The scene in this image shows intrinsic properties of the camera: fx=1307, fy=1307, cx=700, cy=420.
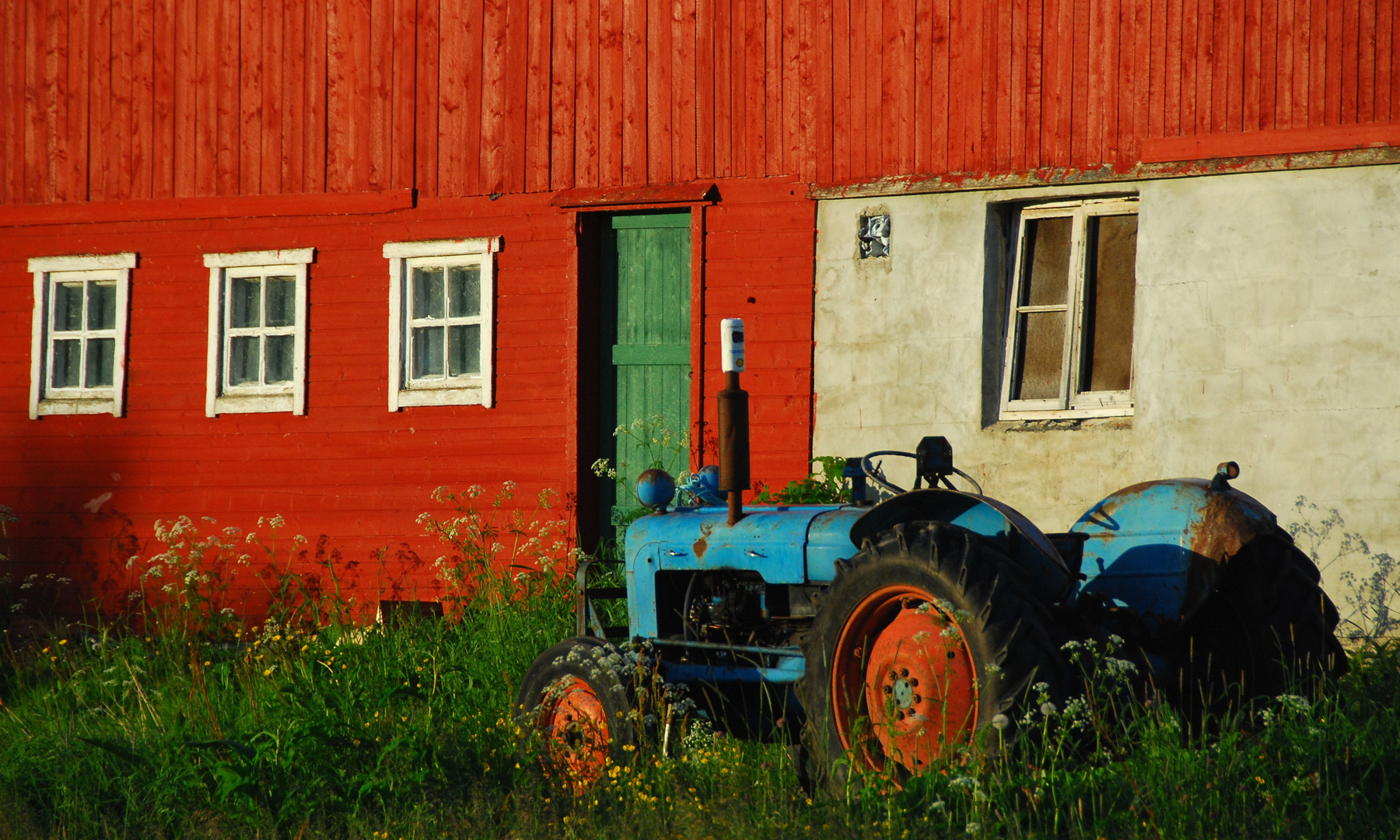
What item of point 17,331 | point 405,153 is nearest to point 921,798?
point 405,153

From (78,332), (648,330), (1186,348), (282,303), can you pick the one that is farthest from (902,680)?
(78,332)

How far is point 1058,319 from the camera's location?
8727 mm

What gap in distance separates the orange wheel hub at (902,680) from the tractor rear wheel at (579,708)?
94cm

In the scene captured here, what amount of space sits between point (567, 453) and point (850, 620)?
584cm

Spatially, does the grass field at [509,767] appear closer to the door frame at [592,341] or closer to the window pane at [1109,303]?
the door frame at [592,341]

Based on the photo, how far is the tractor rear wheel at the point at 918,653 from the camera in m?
3.81

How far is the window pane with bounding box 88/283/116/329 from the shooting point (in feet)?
36.7

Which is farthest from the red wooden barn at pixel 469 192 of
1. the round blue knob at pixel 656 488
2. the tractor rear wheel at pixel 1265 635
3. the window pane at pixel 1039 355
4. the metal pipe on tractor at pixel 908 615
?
the tractor rear wheel at pixel 1265 635

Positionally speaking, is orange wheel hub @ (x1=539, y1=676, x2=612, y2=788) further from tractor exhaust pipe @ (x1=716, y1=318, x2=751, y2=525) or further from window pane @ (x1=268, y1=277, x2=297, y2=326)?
window pane @ (x1=268, y1=277, x2=297, y2=326)

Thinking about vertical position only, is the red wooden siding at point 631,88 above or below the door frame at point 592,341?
above

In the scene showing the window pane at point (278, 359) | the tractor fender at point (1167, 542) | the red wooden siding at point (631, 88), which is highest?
the red wooden siding at point (631, 88)

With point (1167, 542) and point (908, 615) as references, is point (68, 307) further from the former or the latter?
point (1167, 542)

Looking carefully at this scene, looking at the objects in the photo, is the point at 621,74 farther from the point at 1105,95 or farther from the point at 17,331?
the point at 17,331

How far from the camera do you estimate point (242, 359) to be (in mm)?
10812
